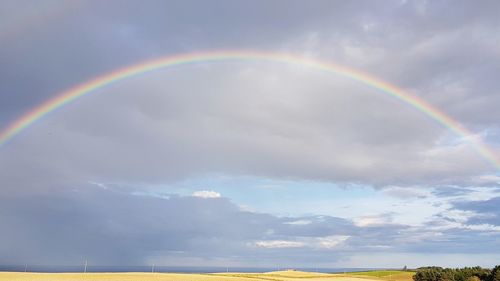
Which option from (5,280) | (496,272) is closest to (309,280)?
(496,272)

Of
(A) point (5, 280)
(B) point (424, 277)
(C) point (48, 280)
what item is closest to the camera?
(A) point (5, 280)

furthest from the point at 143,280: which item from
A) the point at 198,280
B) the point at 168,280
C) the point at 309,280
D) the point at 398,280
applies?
the point at 398,280

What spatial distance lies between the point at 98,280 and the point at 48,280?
14971 mm

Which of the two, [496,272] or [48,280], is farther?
[48,280]

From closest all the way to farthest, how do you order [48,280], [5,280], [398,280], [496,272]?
[496,272], [5,280], [48,280], [398,280]

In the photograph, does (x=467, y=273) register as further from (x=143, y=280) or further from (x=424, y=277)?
(x=143, y=280)

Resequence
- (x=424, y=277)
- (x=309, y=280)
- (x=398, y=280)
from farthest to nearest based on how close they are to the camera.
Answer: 1. (x=398, y=280)
2. (x=309, y=280)
3. (x=424, y=277)

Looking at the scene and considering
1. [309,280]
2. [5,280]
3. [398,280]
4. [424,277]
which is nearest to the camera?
[5,280]

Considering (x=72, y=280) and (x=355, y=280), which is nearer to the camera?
(x=72, y=280)

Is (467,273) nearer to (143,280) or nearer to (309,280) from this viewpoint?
(309,280)

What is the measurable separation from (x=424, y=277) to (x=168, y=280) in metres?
62.8

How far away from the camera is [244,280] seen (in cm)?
10719

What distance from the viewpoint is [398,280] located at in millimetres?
160500

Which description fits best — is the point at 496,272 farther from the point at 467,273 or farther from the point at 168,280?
→ the point at 168,280
